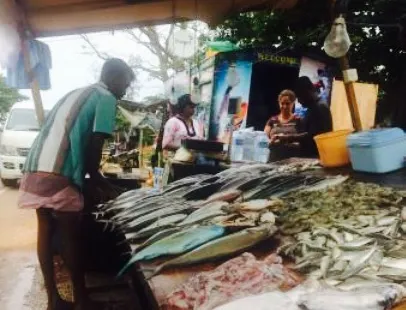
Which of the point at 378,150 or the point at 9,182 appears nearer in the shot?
the point at 378,150

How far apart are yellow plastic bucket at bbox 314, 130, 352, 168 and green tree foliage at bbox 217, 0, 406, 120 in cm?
419

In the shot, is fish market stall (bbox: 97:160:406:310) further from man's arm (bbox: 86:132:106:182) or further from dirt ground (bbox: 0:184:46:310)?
dirt ground (bbox: 0:184:46:310)

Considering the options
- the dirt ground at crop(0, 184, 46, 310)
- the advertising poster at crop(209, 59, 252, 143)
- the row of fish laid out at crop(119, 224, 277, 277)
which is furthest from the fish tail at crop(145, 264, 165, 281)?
the advertising poster at crop(209, 59, 252, 143)

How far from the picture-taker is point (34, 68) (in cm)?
532

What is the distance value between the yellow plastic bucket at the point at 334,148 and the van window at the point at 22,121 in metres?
10.3

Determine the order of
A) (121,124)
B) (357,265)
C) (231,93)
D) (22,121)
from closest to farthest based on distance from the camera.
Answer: (357,265) → (231,93) → (22,121) → (121,124)

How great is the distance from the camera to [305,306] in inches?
69.7

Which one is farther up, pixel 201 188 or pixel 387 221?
pixel 387 221

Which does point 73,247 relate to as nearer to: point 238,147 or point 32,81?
point 32,81

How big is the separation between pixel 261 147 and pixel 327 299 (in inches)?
156

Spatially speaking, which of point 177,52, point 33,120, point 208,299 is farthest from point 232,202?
point 33,120

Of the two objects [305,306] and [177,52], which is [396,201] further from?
[177,52]

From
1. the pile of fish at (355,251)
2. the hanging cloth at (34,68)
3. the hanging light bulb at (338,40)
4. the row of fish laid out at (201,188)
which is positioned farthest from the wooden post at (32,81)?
the pile of fish at (355,251)

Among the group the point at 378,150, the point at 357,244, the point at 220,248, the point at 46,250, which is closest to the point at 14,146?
the point at 46,250
